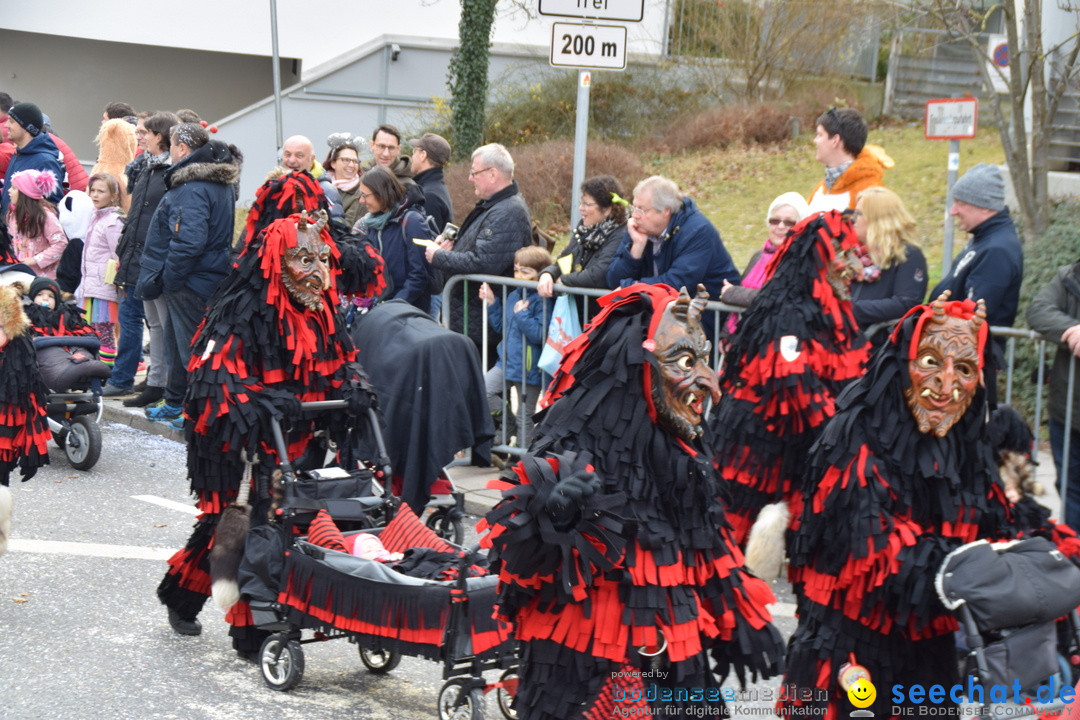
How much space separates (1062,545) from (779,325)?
208cm

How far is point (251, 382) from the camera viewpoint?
549 cm

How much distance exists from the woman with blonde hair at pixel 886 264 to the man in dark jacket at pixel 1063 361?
748 millimetres

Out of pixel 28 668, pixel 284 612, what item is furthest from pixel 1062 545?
pixel 28 668

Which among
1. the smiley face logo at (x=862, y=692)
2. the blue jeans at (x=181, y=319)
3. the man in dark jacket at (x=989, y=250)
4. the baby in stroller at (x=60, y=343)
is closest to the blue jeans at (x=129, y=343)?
the blue jeans at (x=181, y=319)

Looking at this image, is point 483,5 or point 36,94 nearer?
point 483,5

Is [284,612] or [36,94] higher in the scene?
[36,94]

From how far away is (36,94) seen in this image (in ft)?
81.6

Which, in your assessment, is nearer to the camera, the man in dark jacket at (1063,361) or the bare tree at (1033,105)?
the man in dark jacket at (1063,361)

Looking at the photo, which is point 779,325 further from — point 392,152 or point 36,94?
point 36,94

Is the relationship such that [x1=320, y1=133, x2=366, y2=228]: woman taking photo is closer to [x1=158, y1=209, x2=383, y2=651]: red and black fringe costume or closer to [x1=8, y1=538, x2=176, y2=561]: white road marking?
[x1=8, y1=538, x2=176, y2=561]: white road marking

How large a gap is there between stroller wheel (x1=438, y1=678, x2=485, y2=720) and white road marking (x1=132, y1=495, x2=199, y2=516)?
12.1 ft

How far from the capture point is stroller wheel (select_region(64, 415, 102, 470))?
8.98m

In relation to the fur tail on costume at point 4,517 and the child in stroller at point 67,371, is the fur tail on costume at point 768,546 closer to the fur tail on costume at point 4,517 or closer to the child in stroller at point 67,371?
the fur tail on costume at point 4,517

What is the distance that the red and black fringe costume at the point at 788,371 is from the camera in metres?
5.91
